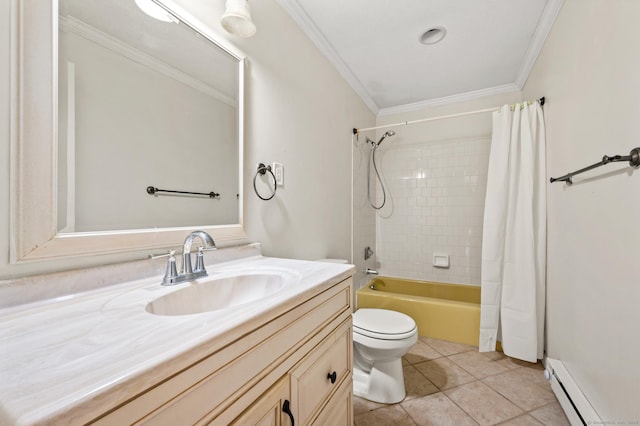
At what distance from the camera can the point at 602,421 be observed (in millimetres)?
1057

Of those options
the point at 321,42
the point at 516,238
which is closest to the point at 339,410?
the point at 516,238

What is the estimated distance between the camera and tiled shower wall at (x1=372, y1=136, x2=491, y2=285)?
2619 mm

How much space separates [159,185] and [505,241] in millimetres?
2232

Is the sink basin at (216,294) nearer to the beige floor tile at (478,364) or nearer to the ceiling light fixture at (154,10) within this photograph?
the ceiling light fixture at (154,10)

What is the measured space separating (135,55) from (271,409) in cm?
112

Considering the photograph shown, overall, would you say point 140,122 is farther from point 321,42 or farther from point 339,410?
point 321,42

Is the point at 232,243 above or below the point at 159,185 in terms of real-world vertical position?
below

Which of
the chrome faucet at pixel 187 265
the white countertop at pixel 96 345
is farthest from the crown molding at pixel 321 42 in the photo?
the white countertop at pixel 96 345

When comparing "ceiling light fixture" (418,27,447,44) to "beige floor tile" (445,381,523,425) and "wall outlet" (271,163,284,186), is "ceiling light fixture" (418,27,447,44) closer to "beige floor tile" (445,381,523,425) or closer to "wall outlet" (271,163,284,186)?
"wall outlet" (271,163,284,186)

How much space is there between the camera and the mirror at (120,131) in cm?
62

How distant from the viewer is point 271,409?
0.57 meters

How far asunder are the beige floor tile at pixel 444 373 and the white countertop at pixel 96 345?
148cm

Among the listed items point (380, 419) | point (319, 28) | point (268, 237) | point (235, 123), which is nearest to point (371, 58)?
point (319, 28)

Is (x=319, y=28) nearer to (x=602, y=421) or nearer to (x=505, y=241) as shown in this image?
(x=505, y=241)
